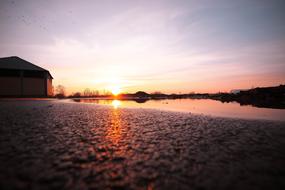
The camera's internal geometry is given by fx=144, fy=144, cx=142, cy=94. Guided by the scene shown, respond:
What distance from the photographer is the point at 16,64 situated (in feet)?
111

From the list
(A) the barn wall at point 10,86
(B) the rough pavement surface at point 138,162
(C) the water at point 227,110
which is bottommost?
(C) the water at point 227,110

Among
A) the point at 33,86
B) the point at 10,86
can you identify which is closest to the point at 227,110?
the point at 33,86

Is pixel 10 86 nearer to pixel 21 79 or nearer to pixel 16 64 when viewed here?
pixel 21 79

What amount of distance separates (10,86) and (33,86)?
4.09 m

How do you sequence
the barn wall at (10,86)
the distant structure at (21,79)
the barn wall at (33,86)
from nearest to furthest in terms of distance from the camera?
the barn wall at (10,86) → the distant structure at (21,79) → the barn wall at (33,86)

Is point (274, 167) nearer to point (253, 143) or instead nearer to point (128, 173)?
point (253, 143)

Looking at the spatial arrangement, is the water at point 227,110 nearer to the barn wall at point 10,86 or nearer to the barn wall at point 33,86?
the barn wall at point 33,86

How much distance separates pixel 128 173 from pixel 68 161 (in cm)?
162

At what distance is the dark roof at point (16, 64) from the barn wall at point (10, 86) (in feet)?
8.72

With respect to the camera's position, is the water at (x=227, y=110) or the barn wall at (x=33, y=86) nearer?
the water at (x=227, y=110)

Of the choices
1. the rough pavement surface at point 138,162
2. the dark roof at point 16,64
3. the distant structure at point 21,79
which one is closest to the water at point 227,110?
the rough pavement surface at point 138,162

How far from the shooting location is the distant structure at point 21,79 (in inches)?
1254

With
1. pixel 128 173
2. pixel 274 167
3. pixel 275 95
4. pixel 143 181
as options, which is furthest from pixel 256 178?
pixel 275 95

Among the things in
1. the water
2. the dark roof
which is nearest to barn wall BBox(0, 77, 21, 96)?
the dark roof
